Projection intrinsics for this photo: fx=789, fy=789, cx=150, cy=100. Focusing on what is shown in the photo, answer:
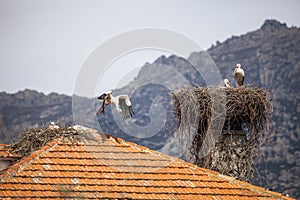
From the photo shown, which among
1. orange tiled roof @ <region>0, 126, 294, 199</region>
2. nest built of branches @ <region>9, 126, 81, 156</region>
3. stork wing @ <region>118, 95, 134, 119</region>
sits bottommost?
orange tiled roof @ <region>0, 126, 294, 199</region>

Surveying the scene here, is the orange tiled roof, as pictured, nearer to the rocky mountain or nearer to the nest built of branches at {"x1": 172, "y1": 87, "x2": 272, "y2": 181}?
the nest built of branches at {"x1": 172, "y1": 87, "x2": 272, "y2": 181}

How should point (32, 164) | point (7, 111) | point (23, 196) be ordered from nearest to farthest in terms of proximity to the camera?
point (23, 196) → point (32, 164) → point (7, 111)

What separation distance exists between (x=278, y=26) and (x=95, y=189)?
53823 millimetres

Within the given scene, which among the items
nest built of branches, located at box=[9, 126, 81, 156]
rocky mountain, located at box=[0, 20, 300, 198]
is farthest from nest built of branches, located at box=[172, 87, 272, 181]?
rocky mountain, located at box=[0, 20, 300, 198]

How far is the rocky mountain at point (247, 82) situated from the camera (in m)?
42.4

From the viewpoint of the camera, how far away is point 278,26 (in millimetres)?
63250

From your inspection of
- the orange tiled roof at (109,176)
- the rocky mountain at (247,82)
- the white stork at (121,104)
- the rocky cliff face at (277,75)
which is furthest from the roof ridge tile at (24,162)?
the rocky mountain at (247,82)

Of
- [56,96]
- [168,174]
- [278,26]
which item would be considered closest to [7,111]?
[56,96]

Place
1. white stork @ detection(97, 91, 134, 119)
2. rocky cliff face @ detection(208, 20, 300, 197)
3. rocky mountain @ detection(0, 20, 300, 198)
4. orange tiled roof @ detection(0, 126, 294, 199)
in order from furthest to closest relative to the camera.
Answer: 1. rocky mountain @ detection(0, 20, 300, 198)
2. rocky cliff face @ detection(208, 20, 300, 197)
3. white stork @ detection(97, 91, 134, 119)
4. orange tiled roof @ detection(0, 126, 294, 199)

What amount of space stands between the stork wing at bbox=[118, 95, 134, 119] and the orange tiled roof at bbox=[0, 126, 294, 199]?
771 millimetres

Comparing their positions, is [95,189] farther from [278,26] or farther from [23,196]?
[278,26]

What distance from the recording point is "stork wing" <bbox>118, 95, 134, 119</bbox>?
13.3 metres

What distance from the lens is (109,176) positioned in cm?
1149

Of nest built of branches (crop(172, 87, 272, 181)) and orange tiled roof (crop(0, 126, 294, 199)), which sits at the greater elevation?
nest built of branches (crop(172, 87, 272, 181))
